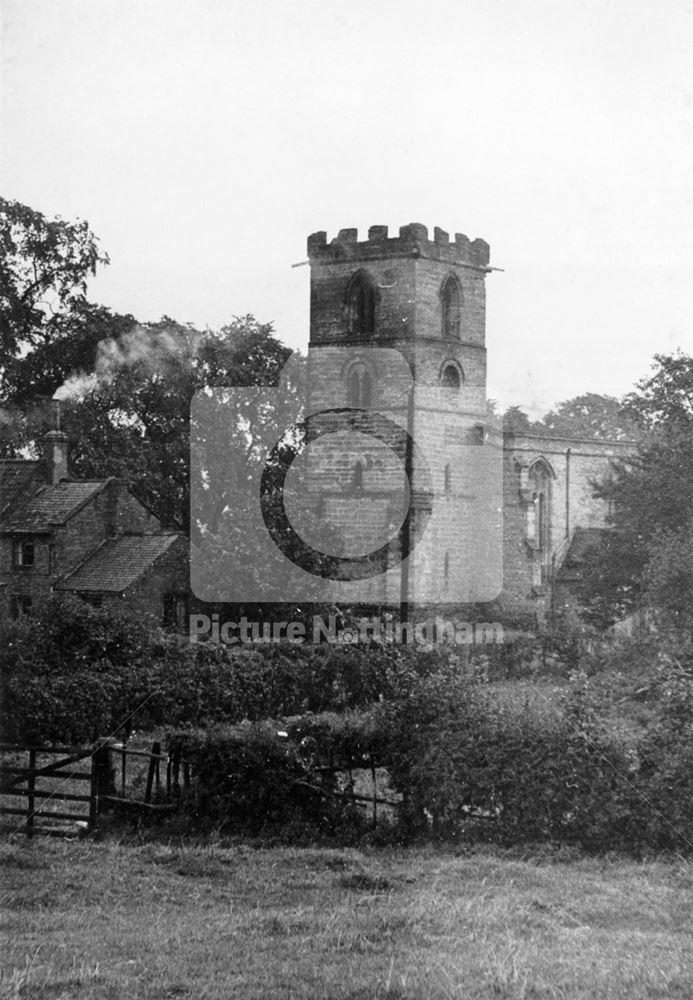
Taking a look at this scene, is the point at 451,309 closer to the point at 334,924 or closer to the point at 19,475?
the point at 19,475

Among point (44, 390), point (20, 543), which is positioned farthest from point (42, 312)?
point (20, 543)

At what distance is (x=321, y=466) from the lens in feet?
110

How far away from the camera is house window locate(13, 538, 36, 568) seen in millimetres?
32062

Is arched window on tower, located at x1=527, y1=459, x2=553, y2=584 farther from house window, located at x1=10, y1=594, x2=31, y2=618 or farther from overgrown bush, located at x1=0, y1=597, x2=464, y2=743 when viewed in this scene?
house window, located at x1=10, y1=594, x2=31, y2=618

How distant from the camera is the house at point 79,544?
2936 cm

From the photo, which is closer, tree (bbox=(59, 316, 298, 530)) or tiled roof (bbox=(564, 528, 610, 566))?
tree (bbox=(59, 316, 298, 530))

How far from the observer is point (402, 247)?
33.5 m

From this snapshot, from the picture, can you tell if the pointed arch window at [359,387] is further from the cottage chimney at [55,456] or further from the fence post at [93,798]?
the fence post at [93,798]

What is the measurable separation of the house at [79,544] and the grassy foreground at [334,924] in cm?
1496

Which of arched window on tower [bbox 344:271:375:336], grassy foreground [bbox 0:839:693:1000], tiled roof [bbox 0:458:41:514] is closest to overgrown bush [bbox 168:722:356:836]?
grassy foreground [bbox 0:839:693:1000]

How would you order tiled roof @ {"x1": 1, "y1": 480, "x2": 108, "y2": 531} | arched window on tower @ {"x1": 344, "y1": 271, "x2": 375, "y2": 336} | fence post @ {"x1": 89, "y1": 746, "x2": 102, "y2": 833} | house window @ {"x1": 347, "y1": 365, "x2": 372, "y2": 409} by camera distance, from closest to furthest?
fence post @ {"x1": 89, "y1": 746, "x2": 102, "y2": 833} < tiled roof @ {"x1": 1, "y1": 480, "x2": 108, "y2": 531} < house window @ {"x1": 347, "y1": 365, "x2": 372, "y2": 409} < arched window on tower @ {"x1": 344, "y1": 271, "x2": 375, "y2": 336}

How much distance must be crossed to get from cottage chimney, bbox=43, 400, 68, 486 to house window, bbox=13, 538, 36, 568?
2168mm

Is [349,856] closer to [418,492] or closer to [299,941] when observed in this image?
[299,941]

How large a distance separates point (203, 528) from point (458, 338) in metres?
9.70
